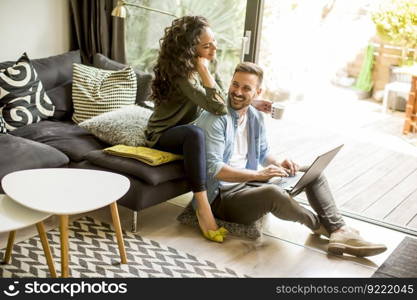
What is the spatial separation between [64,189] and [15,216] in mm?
276

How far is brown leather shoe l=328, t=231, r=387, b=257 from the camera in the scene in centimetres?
284

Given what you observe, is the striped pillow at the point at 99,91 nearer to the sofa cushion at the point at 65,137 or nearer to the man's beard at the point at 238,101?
the sofa cushion at the point at 65,137

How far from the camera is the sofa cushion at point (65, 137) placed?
3242 millimetres

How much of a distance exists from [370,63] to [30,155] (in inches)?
192

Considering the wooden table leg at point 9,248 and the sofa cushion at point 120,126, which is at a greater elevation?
the sofa cushion at point 120,126

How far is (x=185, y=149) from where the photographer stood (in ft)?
9.68

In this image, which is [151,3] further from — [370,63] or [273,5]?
[370,63]

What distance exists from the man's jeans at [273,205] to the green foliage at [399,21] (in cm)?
255

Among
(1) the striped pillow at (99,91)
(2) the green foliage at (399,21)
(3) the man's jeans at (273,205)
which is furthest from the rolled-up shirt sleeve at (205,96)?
(2) the green foliage at (399,21)

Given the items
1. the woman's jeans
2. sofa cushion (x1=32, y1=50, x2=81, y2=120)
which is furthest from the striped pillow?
the woman's jeans

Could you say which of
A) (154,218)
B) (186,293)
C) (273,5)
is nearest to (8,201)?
(186,293)

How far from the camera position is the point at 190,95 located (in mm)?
2984

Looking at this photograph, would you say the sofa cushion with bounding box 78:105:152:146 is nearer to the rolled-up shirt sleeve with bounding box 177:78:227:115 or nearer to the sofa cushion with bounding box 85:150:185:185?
the sofa cushion with bounding box 85:150:185:185

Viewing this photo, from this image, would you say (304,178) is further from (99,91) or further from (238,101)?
(99,91)
